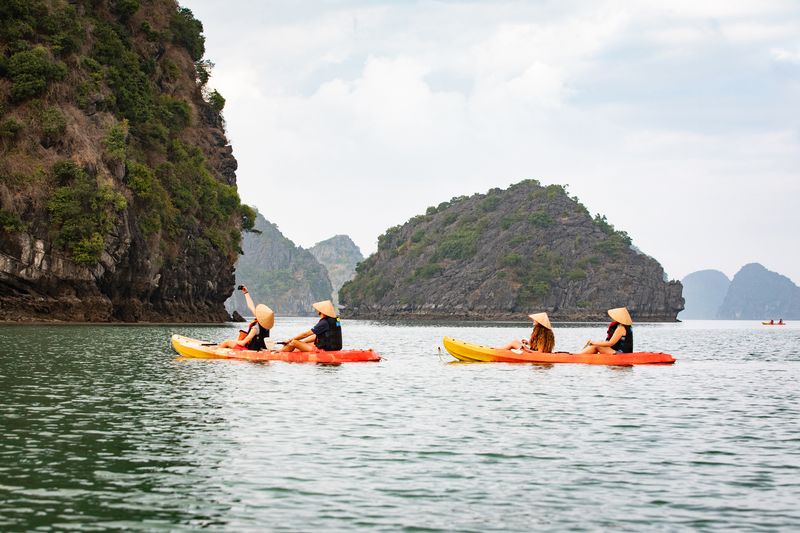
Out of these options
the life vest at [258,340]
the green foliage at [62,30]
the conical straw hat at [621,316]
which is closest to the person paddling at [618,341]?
the conical straw hat at [621,316]

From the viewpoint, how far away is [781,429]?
1662cm

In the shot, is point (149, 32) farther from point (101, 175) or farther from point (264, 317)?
point (264, 317)

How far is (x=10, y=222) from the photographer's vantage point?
5419 centimetres

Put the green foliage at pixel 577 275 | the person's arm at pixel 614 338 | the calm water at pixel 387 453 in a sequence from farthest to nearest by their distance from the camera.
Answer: the green foliage at pixel 577 275 < the person's arm at pixel 614 338 < the calm water at pixel 387 453

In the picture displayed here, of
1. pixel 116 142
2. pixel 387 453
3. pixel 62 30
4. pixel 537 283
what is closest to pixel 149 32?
pixel 62 30

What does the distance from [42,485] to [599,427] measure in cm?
966

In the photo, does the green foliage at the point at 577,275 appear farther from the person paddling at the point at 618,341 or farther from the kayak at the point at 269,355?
the kayak at the point at 269,355

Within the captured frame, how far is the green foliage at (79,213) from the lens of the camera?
187 ft

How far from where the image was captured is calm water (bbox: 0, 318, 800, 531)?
982cm

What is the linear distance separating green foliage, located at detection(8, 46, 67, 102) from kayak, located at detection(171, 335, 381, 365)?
1346 inches

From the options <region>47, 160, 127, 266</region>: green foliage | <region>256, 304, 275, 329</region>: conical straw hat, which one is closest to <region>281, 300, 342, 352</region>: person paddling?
<region>256, 304, 275, 329</region>: conical straw hat

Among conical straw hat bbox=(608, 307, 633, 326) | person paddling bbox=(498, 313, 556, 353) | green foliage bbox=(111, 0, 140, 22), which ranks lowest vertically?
person paddling bbox=(498, 313, 556, 353)

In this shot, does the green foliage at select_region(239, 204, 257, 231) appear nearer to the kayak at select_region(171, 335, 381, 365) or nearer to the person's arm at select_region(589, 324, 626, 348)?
the kayak at select_region(171, 335, 381, 365)

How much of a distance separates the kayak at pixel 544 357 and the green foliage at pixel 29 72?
37.9 meters
